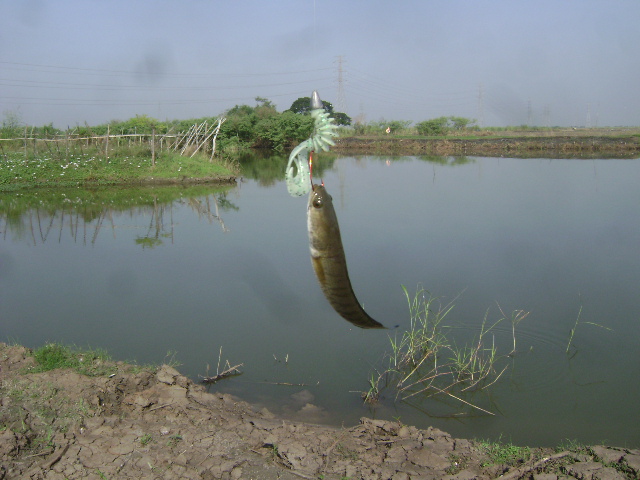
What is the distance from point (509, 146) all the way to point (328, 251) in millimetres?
32698

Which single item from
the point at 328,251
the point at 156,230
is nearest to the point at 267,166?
the point at 156,230

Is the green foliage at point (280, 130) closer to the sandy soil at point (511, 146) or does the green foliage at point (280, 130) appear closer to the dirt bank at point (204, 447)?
the sandy soil at point (511, 146)

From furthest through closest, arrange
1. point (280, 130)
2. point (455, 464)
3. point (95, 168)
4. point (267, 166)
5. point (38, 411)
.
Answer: point (280, 130), point (267, 166), point (95, 168), point (38, 411), point (455, 464)

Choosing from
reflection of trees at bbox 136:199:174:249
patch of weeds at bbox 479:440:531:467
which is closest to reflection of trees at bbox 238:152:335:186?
reflection of trees at bbox 136:199:174:249

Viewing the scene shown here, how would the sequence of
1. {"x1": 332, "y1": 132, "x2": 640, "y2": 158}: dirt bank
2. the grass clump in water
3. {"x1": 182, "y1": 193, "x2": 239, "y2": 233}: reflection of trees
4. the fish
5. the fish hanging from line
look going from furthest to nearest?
{"x1": 332, "y1": 132, "x2": 640, "y2": 158}: dirt bank < {"x1": 182, "y1": 193, "x2": 239, "y2": 233}: reflection of trees < the grass clump in water < the fish hanging from line < the fish

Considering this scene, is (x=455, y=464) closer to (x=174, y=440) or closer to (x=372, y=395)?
(x=372, y=395)

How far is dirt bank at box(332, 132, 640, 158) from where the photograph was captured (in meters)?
29.6

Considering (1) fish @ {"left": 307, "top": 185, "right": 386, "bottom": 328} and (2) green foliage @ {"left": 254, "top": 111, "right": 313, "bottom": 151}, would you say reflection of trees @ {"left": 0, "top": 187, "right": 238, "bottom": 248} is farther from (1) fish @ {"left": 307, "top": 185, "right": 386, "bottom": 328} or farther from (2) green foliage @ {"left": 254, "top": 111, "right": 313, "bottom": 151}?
(2) green foliage @ {"left": 254, "top": 111, "right": 313, "bottom": 151}

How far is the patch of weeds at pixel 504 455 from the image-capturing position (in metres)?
3.22

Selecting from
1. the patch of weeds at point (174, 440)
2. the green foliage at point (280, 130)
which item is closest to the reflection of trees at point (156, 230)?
the patch of weeds at point (174, 440)

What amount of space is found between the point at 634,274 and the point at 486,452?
18.2 feet

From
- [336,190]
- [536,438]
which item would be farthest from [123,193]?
[536,438]

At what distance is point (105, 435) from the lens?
138 inches

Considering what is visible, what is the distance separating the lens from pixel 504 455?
3.29 m
